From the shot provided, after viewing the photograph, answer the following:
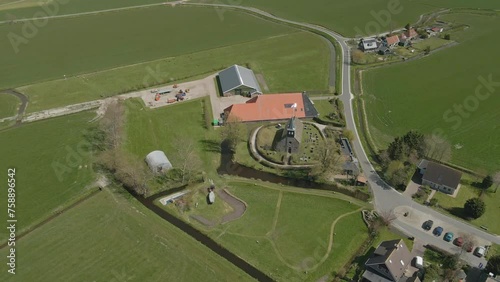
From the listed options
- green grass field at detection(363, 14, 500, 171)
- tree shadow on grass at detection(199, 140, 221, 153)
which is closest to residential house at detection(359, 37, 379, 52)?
green grass field at detection(363, 14, 500, 171)

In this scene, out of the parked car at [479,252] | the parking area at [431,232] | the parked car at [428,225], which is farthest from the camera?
the parked car at [428,225]

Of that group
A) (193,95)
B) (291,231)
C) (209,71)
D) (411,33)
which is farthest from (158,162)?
(411,33)

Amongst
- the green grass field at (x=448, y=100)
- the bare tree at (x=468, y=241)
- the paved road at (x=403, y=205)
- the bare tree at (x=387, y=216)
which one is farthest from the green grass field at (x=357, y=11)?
the bare tree at (x=468, y=241)

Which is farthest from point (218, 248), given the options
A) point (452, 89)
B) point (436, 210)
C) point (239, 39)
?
point (239, 39)

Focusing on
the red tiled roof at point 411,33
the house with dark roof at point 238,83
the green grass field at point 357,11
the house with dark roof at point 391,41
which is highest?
the green grass field at point 357,11

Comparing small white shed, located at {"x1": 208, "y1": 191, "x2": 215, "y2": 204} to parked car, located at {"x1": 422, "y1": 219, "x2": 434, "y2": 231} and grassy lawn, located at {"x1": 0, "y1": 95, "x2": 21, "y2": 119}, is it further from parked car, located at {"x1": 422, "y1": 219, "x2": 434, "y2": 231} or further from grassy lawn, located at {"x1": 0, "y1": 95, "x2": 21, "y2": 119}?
grassy lawn, located at {"x1": 0, "y1": 95, "x2": 21, "y2": 119}

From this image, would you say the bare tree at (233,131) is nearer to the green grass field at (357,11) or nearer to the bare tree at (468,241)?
the bare tree at (468,241)
